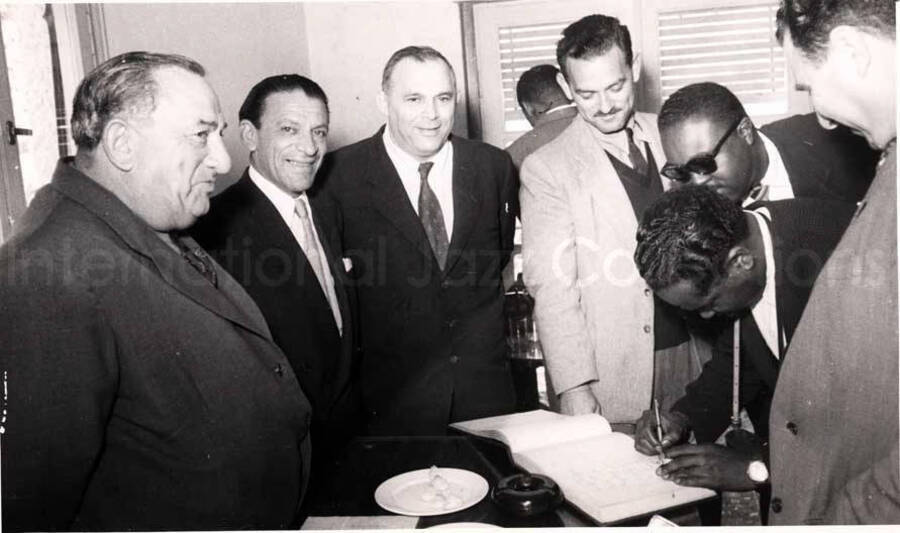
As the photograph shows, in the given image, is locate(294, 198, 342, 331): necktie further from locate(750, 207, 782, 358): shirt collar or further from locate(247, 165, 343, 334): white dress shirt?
locate(750, 207, 782, 358): shirt collar

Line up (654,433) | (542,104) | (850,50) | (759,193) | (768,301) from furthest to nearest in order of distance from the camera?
1. (542,104)
2. (759,193)
3. (768,301)
4. (654,433)
5. (850,50)

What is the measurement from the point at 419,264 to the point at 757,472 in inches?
43.9

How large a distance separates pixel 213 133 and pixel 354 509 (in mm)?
786

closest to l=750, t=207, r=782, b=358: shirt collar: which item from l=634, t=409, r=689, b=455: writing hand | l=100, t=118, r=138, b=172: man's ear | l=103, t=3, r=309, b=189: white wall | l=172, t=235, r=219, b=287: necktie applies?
l=634, t=409, r=689, b=455: writing hand

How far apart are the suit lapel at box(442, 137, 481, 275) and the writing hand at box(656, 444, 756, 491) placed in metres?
0.99

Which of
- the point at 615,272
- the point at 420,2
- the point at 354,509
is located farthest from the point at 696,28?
the point at 354,509

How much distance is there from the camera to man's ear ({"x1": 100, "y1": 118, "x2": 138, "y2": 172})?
127cm

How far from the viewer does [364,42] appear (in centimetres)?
384

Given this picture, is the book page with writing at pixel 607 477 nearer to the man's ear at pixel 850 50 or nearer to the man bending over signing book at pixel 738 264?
the man bending over signing book at pixel 738 264

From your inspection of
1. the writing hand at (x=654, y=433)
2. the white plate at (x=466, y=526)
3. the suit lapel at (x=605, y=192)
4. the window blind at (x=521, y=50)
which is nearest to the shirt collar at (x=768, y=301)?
the writing hand at (x=654, y=433)

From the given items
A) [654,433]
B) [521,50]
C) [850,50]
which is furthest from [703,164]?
[521,50]

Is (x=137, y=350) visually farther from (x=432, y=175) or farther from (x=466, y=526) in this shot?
(x=432, y=175)

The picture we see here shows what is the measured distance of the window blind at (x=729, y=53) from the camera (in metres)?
3.68

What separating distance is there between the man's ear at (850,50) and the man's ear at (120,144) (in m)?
1.23
